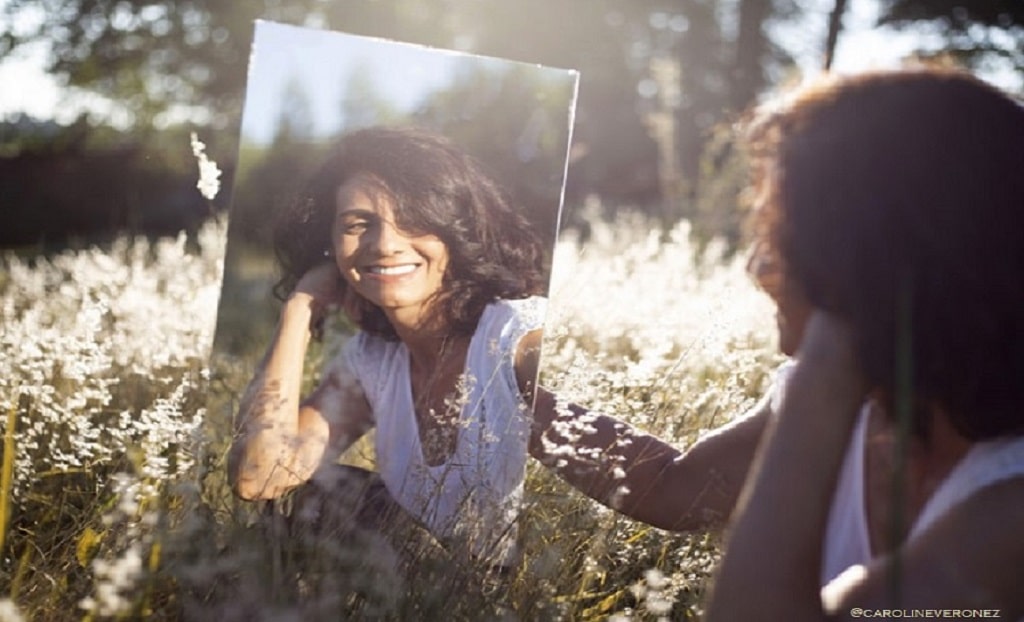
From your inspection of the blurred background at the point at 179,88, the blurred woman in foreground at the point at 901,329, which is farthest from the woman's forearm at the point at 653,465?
the blurred background at the point at 179,88

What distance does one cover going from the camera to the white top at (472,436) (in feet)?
7.34

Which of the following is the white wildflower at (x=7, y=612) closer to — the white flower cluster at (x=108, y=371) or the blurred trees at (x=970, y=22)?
the white flower cluster at (x=108, y=371)

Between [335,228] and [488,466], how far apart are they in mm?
553

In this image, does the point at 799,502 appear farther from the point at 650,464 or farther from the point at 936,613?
the point at 650,464

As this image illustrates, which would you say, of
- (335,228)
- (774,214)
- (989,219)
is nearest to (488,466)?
(335,228)

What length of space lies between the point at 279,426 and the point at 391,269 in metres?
0.37

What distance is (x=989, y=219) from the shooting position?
1485mm

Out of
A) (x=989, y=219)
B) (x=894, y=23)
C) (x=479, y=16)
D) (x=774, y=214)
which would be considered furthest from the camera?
(x=479, y=16)

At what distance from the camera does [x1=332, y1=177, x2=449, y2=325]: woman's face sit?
7.64 feet

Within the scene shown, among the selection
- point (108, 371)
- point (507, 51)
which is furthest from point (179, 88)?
point (108, 371)

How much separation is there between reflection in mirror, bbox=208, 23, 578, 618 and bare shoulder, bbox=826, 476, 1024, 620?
873mm

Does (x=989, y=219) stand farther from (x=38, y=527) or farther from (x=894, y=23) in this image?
(x=894, y=23)

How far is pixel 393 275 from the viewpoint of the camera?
2.36 meters

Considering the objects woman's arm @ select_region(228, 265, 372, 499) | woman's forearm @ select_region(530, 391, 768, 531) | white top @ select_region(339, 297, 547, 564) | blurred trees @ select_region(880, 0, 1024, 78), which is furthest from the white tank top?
blurred trees @ select_region(880, 0, 1024, 78)
